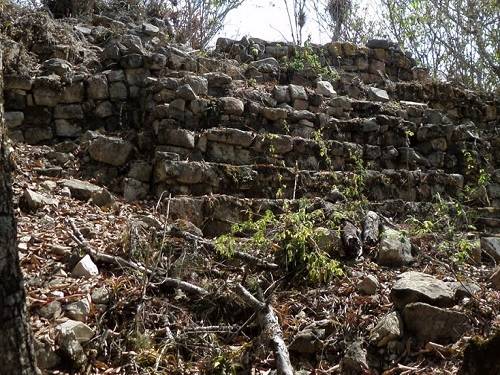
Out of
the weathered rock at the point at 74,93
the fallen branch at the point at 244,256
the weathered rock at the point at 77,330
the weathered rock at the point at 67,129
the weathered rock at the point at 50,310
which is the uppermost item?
the weathered rock at the point at 74,93

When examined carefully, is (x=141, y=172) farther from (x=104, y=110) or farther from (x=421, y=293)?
(x=421, y=293)

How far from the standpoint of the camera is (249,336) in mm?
3521

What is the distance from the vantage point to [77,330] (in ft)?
10.4

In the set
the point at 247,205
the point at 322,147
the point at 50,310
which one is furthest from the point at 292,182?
the point at 50,310

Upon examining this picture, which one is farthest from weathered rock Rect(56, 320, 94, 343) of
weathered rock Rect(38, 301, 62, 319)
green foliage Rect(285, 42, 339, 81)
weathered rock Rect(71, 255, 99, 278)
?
green foliage Rect(285, 42, 339, 81)

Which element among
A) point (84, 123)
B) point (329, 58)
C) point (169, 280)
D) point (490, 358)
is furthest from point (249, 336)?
point (329, 58)

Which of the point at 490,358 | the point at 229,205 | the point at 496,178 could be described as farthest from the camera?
the point at 496,178

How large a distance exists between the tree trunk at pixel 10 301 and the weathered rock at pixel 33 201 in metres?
2.26

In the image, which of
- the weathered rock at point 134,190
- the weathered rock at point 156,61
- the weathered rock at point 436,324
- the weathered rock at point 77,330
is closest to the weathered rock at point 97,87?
the weathered rock at point 156,61

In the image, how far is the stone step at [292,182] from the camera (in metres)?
5.44

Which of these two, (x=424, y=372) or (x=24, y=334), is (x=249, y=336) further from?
(x=24, y=334)

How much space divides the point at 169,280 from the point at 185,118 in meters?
2.66

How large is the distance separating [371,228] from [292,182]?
1331 mm

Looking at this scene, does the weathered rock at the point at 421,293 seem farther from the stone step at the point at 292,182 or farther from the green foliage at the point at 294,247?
the stone step at the point at 292,182
